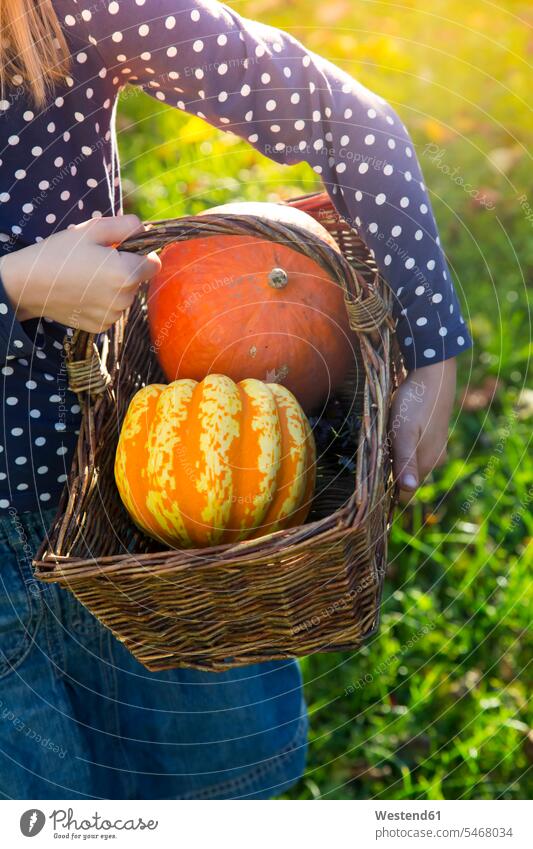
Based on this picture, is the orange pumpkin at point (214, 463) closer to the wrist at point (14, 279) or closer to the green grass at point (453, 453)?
the wrist at point (14, 279)

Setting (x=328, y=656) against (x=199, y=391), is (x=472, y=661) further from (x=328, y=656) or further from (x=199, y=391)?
(x=199, y=391)

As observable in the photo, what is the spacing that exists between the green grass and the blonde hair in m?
0.47

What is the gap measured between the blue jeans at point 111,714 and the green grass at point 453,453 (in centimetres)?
24

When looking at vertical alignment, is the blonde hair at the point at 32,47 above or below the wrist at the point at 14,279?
above

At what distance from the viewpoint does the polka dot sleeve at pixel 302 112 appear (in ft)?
3.10

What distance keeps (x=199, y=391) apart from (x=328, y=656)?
766 mm

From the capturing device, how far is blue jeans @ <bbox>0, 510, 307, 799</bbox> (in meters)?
1.06

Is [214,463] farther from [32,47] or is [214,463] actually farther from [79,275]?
[32,47]

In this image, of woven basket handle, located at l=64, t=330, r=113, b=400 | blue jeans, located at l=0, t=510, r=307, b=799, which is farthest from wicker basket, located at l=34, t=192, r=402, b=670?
blue jeans, located at l=0, t=510, r=307, b=799

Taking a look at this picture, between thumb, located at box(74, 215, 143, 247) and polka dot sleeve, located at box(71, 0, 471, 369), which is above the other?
polka dot sleeve, located at box(71, 0, 471, 369)

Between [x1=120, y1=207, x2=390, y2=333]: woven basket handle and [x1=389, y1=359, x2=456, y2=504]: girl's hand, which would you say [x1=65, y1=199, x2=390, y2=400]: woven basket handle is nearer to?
[x1=120, y1=207, x2=390, y2=333]: woven basket handle

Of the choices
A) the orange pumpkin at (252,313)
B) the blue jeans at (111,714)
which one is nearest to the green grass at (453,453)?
the blue jeans at (111,714)

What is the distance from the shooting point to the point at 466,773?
139 centimetres

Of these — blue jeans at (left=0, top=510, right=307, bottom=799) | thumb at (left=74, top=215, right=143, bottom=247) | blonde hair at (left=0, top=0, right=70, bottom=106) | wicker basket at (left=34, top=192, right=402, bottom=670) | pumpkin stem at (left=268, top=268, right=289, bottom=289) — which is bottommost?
blue jeans at (left=0, top=510, right=307, bottom=799)
